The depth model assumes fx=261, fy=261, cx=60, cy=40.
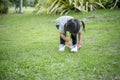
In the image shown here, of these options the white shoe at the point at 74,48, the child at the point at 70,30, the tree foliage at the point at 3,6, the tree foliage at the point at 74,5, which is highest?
the child at the point at 70,30

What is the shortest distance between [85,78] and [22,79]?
1.04 m

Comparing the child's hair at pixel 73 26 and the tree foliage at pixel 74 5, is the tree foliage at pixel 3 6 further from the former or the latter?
the child's hair at pixel 73 26

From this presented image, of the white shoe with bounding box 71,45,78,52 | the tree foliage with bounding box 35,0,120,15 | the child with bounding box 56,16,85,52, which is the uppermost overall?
the child with bounding box 56,16,85,52

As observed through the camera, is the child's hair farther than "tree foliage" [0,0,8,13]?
No

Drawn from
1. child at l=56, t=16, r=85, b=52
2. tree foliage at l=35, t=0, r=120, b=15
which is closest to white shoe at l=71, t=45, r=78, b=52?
child at l=56, t=16, r=85, b=52

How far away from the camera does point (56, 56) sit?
5.55 m

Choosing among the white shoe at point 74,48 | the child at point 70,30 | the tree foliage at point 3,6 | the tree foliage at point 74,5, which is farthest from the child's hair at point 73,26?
the tree foliage at point 3,6

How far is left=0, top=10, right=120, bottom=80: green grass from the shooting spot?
445cm

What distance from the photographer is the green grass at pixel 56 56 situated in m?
4.45

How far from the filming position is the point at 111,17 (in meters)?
10.2

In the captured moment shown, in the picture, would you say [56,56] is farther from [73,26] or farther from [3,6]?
[3,6]

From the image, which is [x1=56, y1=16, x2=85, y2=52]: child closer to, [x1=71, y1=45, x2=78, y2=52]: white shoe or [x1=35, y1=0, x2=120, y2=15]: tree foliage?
[x1=71, y1=45, x2=78, y2=52]: white shoe

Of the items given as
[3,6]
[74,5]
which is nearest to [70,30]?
[74,5]

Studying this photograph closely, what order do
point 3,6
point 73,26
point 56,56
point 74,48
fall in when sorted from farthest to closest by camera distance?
point 3,6 → point 74,48 → point 56,56 → point 73,26
